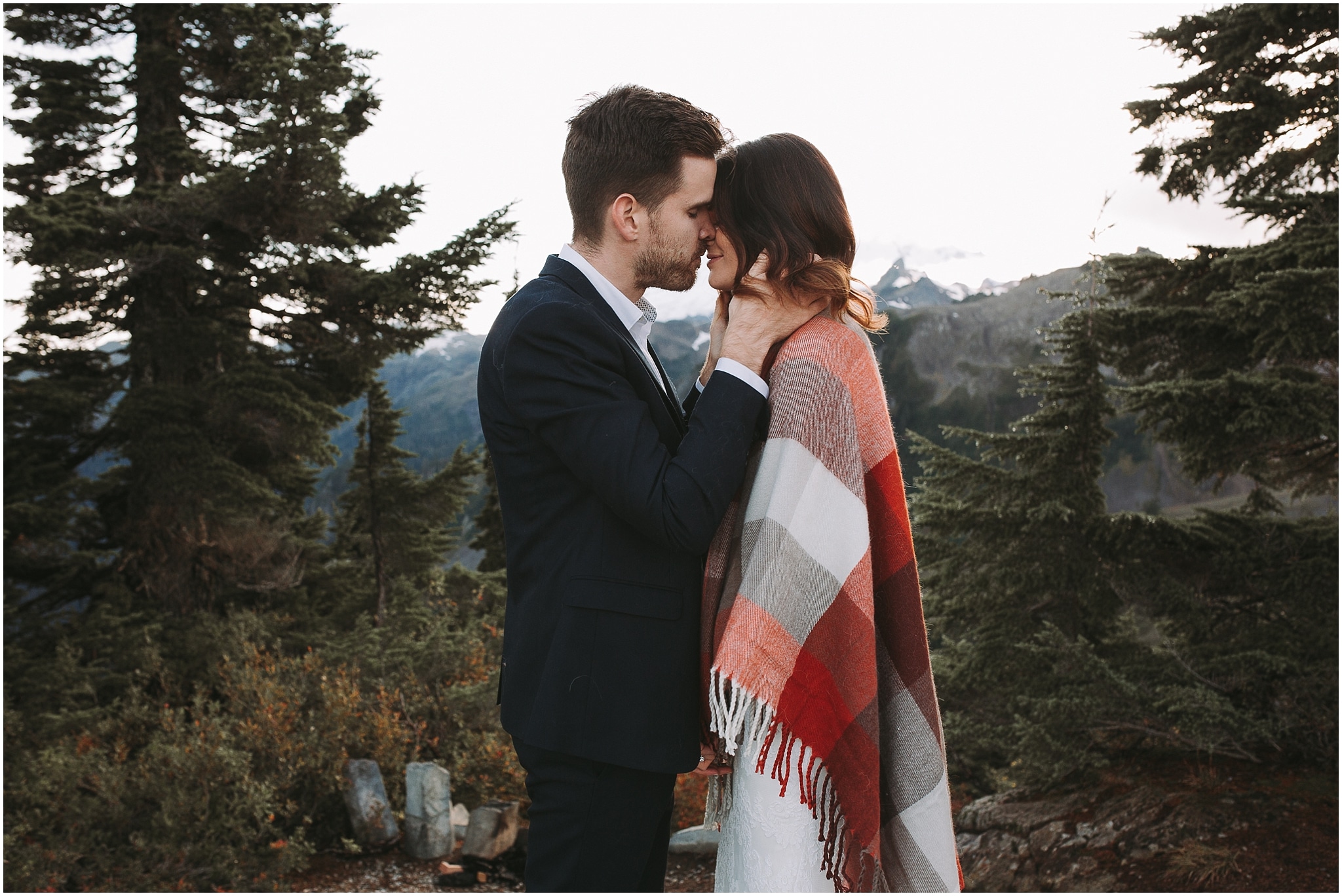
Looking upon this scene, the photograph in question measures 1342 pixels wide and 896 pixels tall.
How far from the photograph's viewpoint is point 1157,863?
445 cm

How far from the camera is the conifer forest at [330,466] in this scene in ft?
16.2

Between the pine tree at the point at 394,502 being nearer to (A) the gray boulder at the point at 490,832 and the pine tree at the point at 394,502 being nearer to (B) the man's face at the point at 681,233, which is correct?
(A) the gray boulder at the point at 490,832

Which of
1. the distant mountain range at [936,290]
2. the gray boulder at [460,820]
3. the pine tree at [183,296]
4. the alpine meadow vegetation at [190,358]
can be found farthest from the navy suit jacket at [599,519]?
the distant mountain range at [936,290]

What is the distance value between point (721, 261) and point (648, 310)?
0.23 meters

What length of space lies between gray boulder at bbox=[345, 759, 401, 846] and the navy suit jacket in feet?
12.9

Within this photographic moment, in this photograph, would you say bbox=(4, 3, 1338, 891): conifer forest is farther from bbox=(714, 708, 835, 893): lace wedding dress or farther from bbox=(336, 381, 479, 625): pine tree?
bbox=(714, 708, 835, 893): lace wedding dress

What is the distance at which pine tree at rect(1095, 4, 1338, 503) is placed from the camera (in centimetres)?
474

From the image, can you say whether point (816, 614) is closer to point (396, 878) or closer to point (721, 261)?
point (721, 261)

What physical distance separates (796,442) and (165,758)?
5.21 m

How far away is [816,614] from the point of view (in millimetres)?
1777

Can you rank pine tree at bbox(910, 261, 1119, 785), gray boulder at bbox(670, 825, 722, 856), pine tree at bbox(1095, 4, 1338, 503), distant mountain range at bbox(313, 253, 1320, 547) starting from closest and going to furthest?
1. pine tree at bbox(1095, 4, 1338, 503)
2. gray boulder at bbox(670, 825, 722, 856)
3. pine tree at bbox(910, 261, 1119, 785)
4. distant mountain range at bbox(313, 253, 1320, 547)

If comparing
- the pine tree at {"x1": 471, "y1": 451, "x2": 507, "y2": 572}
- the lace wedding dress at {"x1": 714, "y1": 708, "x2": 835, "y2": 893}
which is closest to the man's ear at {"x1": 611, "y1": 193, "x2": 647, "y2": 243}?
the lace wedding dress at {"x1": 714, "y1": 708, "x2": 835, "y2": 893}

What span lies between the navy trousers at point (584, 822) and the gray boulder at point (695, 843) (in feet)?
12.3

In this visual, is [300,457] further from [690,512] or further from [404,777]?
[690,512]
